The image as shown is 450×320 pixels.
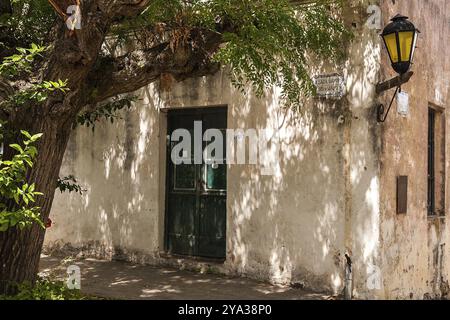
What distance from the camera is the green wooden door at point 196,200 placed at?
7988mm

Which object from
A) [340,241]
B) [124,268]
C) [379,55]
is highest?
[379,55]

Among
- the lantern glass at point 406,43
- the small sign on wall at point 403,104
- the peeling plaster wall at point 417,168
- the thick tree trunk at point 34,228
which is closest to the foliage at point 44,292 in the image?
the thick tree trunk at point 34,228

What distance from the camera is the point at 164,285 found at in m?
7.09

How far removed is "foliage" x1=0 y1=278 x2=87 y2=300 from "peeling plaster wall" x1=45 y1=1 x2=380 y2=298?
271 cm

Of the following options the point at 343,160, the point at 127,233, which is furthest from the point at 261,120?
the point at 127,233

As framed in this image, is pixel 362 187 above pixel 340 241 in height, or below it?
above

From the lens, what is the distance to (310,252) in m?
6.98

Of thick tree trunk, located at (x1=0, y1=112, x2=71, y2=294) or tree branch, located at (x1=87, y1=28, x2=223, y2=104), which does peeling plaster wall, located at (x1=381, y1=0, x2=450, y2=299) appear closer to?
tree branch, located at (x1=87, y1=28, x2=223, y2=104)

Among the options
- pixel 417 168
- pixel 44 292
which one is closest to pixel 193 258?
pixel 44 292

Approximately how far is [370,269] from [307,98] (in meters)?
2.35

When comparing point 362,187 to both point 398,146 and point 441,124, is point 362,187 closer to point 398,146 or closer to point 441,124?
point 398,146

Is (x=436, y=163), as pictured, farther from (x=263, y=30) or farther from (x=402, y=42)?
(x=263, y=30)

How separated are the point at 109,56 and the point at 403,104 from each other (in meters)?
3.91

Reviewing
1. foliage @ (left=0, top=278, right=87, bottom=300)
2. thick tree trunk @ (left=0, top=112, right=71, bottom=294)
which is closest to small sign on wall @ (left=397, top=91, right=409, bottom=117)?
thick tree trunk @ (left=0, top=112, right=71, bottom=294)
